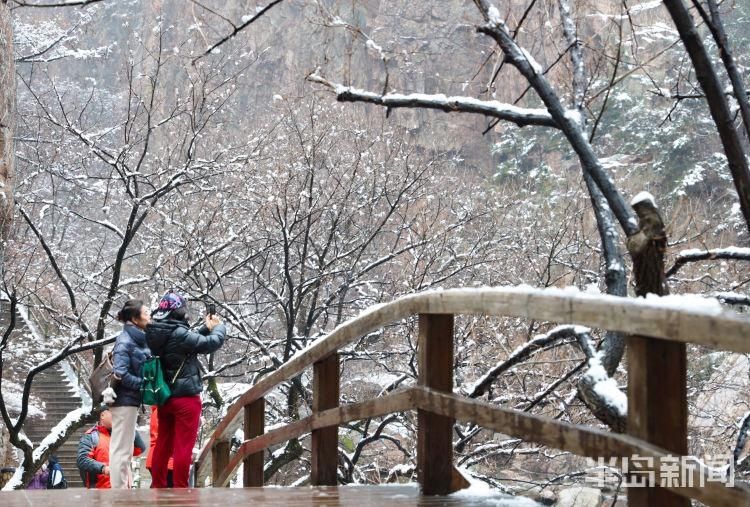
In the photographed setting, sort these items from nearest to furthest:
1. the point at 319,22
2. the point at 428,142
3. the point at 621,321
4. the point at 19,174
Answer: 1. the point at 621,321
2. the point at 319,22
3. the point at 19,174
4. the point at 428,142

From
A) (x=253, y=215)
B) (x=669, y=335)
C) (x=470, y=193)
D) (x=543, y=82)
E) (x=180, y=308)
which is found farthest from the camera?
(x=470, y=193)

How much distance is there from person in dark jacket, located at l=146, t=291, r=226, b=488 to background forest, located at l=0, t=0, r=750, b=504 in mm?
1745

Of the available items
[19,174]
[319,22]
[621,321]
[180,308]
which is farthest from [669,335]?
[19,174]

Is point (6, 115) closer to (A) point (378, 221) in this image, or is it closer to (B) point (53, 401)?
(A) point (378, 221)

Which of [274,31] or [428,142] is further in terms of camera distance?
[274,31]

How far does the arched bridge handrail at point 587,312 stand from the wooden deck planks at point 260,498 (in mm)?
619

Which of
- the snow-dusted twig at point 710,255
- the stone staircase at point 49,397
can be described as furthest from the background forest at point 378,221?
the stone staircase at point 49,397

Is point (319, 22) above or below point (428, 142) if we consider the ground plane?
below

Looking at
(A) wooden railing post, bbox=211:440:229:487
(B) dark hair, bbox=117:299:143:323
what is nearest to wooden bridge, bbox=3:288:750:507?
(A) wooden railing post, bbox=211:440:229:487

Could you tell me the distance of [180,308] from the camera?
5922 millimetres

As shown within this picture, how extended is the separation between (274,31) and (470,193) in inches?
1099

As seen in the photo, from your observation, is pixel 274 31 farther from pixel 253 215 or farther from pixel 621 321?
pixel 621 321

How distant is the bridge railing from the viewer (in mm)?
1781

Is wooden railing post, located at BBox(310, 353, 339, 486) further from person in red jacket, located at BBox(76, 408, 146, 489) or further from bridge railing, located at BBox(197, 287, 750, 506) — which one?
person in red jacket, located at BBox(76, 408, 146, 489)
